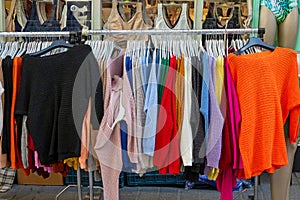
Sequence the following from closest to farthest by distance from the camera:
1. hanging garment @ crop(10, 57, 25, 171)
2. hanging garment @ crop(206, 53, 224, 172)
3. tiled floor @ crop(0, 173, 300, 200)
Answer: hanging garment @ crop(206, 53, 224, 172)
hanging garment @ crop(10, 57, 25, 171)
tiled floor @ crop(0, 173, 300, 200)

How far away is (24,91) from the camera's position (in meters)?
1.64

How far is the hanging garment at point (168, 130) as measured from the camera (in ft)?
5.19

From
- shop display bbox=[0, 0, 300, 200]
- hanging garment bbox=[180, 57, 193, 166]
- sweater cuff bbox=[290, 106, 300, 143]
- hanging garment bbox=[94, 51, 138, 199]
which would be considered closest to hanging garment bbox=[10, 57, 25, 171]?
shop display bbox=[0, 0, 300, 200]

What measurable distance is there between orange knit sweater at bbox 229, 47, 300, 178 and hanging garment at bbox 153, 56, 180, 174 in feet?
0.96

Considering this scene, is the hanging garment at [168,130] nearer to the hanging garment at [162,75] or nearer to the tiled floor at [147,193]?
the hanging garment at [162,75]

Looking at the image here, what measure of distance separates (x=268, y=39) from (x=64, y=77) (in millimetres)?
1426

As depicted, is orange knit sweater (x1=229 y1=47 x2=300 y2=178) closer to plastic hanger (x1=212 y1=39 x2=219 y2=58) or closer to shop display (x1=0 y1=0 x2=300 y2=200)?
shop display (x1=0 y1=0 x2=300 y2=200)

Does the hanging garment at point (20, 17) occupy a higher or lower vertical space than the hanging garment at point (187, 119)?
higher

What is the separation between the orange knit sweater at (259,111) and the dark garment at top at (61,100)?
68 cm

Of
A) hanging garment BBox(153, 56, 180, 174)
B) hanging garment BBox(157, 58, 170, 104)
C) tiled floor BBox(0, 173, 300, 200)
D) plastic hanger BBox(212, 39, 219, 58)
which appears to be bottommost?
tiled floor BBox(0, 173, 300, 200)

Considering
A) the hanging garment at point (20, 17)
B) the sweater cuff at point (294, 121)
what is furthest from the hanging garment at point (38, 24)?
the sweater cuff at point (294, 121)

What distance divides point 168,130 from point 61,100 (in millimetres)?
519

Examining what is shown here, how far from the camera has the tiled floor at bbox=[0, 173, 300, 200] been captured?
262 cm

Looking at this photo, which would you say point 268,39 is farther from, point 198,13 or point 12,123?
point 12,123
